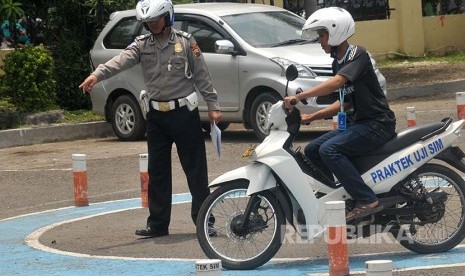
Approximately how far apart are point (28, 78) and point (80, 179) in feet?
23.3

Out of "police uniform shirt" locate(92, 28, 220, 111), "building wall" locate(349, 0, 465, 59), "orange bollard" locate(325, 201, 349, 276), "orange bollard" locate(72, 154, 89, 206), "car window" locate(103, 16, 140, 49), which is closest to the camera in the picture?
"orange bollard" locate(325, 201, 349, 276)

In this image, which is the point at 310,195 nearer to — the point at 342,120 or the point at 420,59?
the point at 342,120

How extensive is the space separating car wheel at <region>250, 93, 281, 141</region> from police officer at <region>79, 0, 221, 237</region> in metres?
5.89

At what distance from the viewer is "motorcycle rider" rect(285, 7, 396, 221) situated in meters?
8.41

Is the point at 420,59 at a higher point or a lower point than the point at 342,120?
lower

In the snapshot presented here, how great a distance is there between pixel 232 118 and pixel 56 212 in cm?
486

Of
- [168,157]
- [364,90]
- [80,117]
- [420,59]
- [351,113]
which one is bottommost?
[80,117]

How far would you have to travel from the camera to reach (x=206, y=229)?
8.56 m

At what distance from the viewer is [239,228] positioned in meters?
8.46

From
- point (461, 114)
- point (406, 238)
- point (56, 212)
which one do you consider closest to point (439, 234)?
point (406, 238)

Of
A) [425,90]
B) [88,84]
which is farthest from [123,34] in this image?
[88,84]

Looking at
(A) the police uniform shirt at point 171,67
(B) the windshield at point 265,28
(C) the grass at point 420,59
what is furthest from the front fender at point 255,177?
(C) the grass at point 420,59

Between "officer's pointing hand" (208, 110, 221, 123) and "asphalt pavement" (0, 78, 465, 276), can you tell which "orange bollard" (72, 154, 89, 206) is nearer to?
"asphalt pavement" (0, 78, 465, 276)

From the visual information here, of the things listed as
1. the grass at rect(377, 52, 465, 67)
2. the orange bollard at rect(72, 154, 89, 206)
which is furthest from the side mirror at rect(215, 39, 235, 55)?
the grass at rect(377, 52, 465, 67)
